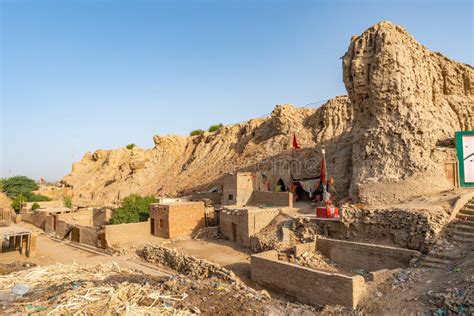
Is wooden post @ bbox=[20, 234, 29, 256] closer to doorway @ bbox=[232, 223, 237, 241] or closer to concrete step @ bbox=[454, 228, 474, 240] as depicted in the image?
doorway @ bbox=[232, 223, 237, 241]

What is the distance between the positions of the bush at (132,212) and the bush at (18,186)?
22.4m

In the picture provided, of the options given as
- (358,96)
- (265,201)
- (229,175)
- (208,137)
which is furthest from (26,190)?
(358,96)

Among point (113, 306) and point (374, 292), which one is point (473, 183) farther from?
point (113, 306)

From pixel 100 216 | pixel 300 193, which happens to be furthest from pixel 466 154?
pixel 100 216

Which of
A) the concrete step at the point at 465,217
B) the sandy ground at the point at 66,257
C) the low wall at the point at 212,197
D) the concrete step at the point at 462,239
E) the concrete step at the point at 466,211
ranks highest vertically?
the low wall at the point at 212,197

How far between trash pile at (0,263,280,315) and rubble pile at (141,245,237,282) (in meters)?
2.21

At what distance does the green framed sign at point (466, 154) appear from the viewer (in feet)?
50.9

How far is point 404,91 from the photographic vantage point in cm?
1598

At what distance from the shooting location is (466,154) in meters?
15.5

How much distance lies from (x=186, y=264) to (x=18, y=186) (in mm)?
34017

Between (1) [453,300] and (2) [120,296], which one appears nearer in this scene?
(1) [453,300]

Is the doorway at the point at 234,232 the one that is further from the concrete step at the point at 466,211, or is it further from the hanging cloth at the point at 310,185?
the concrete step at the point at 466,211

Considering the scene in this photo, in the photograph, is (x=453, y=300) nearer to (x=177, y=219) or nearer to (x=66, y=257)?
(x=177, y=219)

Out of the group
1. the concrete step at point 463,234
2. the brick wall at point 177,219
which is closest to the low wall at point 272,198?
the brick wall at point 177,219
